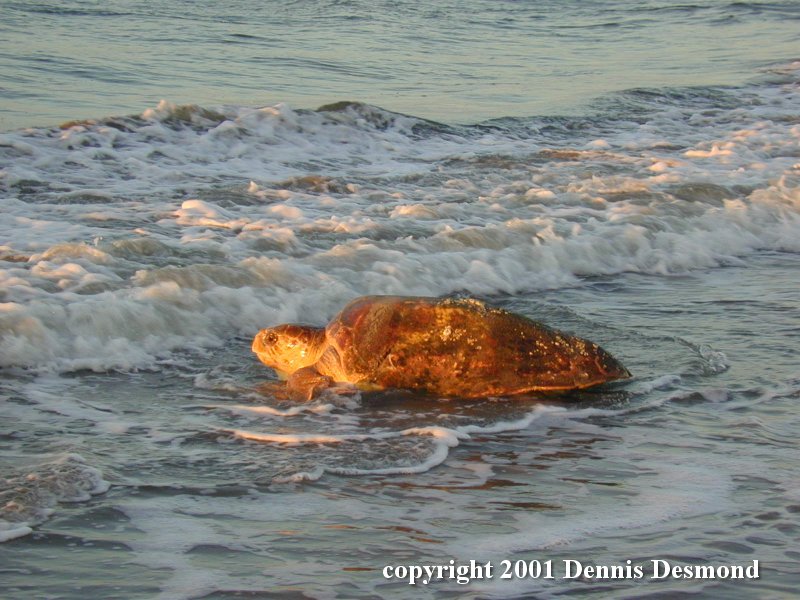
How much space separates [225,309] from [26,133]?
14.1 ft

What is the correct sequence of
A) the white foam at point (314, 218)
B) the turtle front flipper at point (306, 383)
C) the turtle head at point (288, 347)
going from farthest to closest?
the white foam at point (314, 218) → the turtle head at point (288, 347) → the turtle front flipper at point (306, 383)

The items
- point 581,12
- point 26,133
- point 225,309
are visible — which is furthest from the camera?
point 581,12

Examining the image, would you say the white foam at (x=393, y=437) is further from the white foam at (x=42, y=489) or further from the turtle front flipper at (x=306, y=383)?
the white foam at (x=42, y=489)

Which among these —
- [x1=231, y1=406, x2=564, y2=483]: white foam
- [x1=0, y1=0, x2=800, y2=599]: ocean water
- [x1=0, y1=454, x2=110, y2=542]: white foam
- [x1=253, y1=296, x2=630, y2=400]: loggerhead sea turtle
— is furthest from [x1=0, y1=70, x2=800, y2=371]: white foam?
[x1=0, y1=454, x2=110, y2=542]: white foam

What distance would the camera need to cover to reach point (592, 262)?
751cm

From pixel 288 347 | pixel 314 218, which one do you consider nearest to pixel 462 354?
pixel 288 347

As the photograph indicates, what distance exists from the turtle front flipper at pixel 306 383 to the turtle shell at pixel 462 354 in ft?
0.35

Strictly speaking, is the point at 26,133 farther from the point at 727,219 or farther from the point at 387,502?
the point at 387,502

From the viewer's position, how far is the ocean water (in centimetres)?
339

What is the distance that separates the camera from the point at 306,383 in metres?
4.92

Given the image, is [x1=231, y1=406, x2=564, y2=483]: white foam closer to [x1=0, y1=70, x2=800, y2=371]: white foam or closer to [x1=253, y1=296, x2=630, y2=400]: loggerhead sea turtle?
[x1=253, y1=296, x2=630, y2=400]: loggerhead sea turtle

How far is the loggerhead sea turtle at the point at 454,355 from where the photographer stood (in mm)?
4852

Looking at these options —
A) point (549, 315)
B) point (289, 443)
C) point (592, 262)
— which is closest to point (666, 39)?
point (592, 262)

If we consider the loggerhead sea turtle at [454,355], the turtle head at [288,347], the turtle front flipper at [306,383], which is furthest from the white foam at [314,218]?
the loggerhead sea turtle at [454,355]
